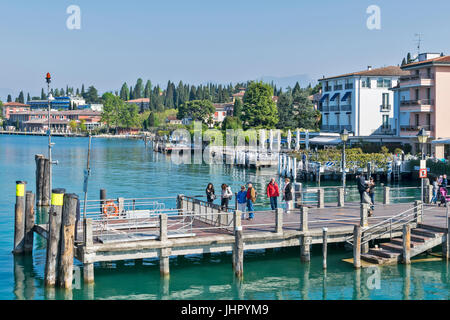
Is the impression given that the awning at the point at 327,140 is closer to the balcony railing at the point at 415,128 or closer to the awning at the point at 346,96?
the balcony railing at the point at 415,128

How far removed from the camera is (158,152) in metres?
122

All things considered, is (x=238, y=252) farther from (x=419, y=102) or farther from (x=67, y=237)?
(x=419, y=102)

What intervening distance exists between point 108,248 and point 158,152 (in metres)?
102

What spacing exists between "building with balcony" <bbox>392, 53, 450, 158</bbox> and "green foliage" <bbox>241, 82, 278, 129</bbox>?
4450 cm

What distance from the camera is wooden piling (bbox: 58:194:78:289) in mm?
20438

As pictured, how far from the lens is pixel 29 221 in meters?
26.6

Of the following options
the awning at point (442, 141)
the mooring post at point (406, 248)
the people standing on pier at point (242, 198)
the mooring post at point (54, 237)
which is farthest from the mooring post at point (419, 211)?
the awning at point (442, 141)

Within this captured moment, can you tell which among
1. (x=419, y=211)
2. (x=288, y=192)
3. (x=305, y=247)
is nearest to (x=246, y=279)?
(x=305, y=247)

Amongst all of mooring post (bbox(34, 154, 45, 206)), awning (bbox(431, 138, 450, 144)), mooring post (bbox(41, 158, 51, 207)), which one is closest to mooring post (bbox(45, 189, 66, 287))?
mooring post (bbox(34, 154, 45, 206))

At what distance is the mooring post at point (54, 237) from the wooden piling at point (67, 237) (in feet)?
1.27

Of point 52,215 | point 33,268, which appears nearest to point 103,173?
point 33,268

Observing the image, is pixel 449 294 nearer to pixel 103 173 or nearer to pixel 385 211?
pixel 385 211

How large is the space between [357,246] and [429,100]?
146 ft
